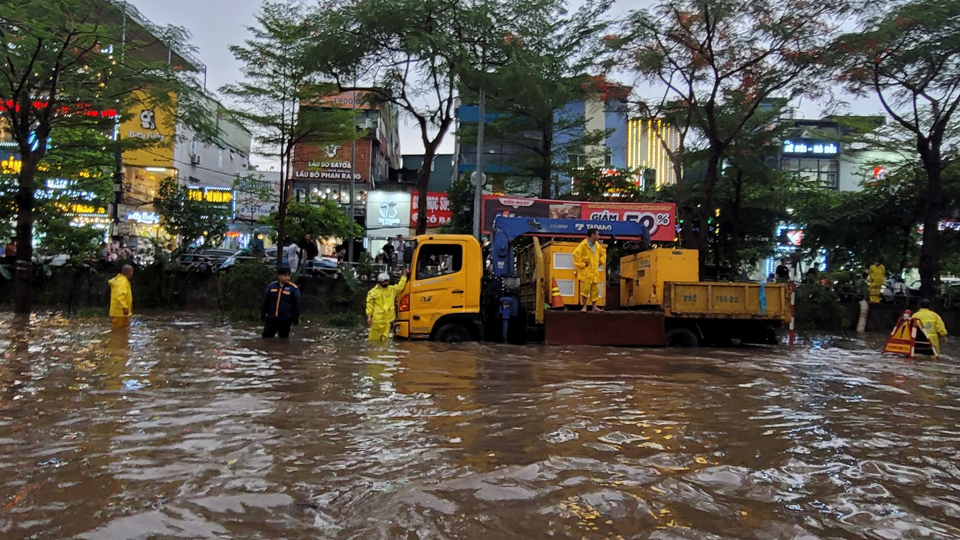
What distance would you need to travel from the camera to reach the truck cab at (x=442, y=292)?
13.0 meters

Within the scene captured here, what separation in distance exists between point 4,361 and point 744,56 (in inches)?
675

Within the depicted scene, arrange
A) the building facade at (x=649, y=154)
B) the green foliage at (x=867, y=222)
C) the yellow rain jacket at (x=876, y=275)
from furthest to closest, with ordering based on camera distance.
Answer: the building facade at (x=649, y=154) < the green foliage at (x=867, y=222) < the yellow rain jacket at (x=876, y=275)

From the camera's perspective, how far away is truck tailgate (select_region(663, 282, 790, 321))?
13.6 m

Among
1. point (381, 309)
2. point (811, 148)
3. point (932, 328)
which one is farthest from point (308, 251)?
point (811, 148)

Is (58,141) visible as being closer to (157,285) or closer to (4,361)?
(157,285)

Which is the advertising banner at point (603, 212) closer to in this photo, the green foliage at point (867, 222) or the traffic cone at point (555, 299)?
the green foliage at point (867, 222)

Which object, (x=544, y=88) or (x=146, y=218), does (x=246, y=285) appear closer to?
(x=544, y=88)

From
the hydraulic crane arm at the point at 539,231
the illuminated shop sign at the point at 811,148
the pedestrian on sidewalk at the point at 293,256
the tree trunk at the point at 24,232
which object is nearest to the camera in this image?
the hydraulic crane arm at the point at 539,231

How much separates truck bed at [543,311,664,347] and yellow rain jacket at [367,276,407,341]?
275cm

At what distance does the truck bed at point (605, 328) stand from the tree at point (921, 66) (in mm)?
9549

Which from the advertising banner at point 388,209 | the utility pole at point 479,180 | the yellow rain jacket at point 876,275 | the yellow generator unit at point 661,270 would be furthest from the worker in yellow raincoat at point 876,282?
the advertising banner at point 388,209

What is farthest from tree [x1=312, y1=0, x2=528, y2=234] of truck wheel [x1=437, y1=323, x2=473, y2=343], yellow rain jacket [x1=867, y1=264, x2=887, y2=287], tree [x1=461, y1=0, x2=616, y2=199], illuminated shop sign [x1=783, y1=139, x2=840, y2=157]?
illuminated shop sign [x1=783, y1=139, x2=840, y2=157]

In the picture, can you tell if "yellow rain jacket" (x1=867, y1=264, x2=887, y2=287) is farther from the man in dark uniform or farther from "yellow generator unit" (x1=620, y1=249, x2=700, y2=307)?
the man in dark uniform

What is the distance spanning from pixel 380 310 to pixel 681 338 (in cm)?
574
